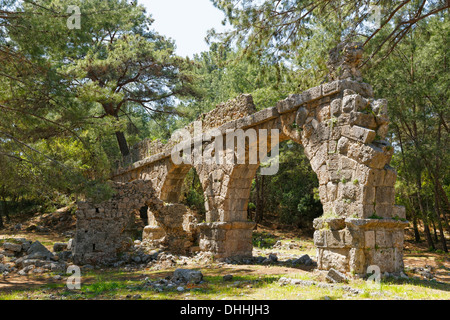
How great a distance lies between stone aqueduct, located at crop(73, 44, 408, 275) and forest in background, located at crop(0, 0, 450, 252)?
127 cm

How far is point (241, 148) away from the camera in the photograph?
10.8 meters

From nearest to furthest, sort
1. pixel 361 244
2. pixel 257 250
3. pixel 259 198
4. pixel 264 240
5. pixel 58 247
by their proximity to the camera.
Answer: pixel 361 244
pixel 58 247
pixel 257 250
pixel 264 240
pixel 259 198

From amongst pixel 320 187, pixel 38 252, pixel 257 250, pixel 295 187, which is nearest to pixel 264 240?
pixel 257 250

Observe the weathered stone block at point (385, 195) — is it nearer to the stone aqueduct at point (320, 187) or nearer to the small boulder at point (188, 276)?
the stone aqueduct at point (320, 187)

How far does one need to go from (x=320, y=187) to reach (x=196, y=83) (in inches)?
428

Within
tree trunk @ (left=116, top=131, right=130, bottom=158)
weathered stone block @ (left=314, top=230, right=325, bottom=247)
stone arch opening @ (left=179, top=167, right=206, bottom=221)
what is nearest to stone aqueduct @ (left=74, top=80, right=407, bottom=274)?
weathered stone block @ (left=314, top=230, right=325, bottom=247)

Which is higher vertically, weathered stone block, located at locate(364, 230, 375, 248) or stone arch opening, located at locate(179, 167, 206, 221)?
stone arch opening, located at locate(179, 167, 206, 221)

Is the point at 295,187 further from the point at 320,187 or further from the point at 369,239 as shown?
the point at 369,239


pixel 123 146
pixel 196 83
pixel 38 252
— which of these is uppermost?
pixel 196 83

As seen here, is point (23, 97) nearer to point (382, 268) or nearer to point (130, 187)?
point (130, 187)

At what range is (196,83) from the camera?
1798 centimetres

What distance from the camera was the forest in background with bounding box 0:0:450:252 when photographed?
8.25 metres

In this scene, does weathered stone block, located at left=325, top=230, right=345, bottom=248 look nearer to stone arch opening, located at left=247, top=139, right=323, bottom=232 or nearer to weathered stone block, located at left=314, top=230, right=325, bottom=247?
weathered stone block, located at left=314, top=230, right=325, bottom=247

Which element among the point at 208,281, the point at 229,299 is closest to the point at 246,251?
the point at 208,281
